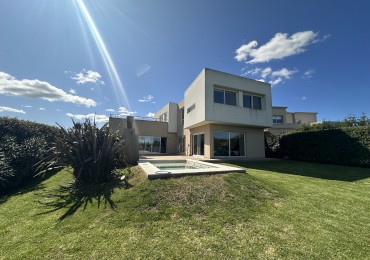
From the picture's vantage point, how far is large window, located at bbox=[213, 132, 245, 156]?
666 inches

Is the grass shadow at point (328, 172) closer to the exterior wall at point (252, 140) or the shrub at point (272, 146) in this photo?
the exterior wall at point (252, 140)

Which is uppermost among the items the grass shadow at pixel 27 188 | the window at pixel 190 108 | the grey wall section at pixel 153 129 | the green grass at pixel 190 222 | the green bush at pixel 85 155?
the window at pixel 190 108

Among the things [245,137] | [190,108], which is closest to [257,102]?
[245,137]

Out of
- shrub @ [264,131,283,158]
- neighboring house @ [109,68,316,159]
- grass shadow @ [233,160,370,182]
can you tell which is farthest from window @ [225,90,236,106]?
shrub @ [264,131,283,158]

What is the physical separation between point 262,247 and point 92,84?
21216mm

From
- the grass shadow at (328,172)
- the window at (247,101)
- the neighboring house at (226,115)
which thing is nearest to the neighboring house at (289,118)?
the neighboring house at (226,115)

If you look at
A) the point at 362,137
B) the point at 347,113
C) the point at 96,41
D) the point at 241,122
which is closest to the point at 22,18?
the point at 96,41

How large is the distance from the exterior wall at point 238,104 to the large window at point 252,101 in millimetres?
349

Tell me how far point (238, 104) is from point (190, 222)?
14.3 m

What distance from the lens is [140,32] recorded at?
12578 mm

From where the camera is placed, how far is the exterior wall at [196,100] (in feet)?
51.3

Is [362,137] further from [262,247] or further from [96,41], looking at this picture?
[96,41]

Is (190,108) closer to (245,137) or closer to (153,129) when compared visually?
(245,137)

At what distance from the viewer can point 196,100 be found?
17.2m
